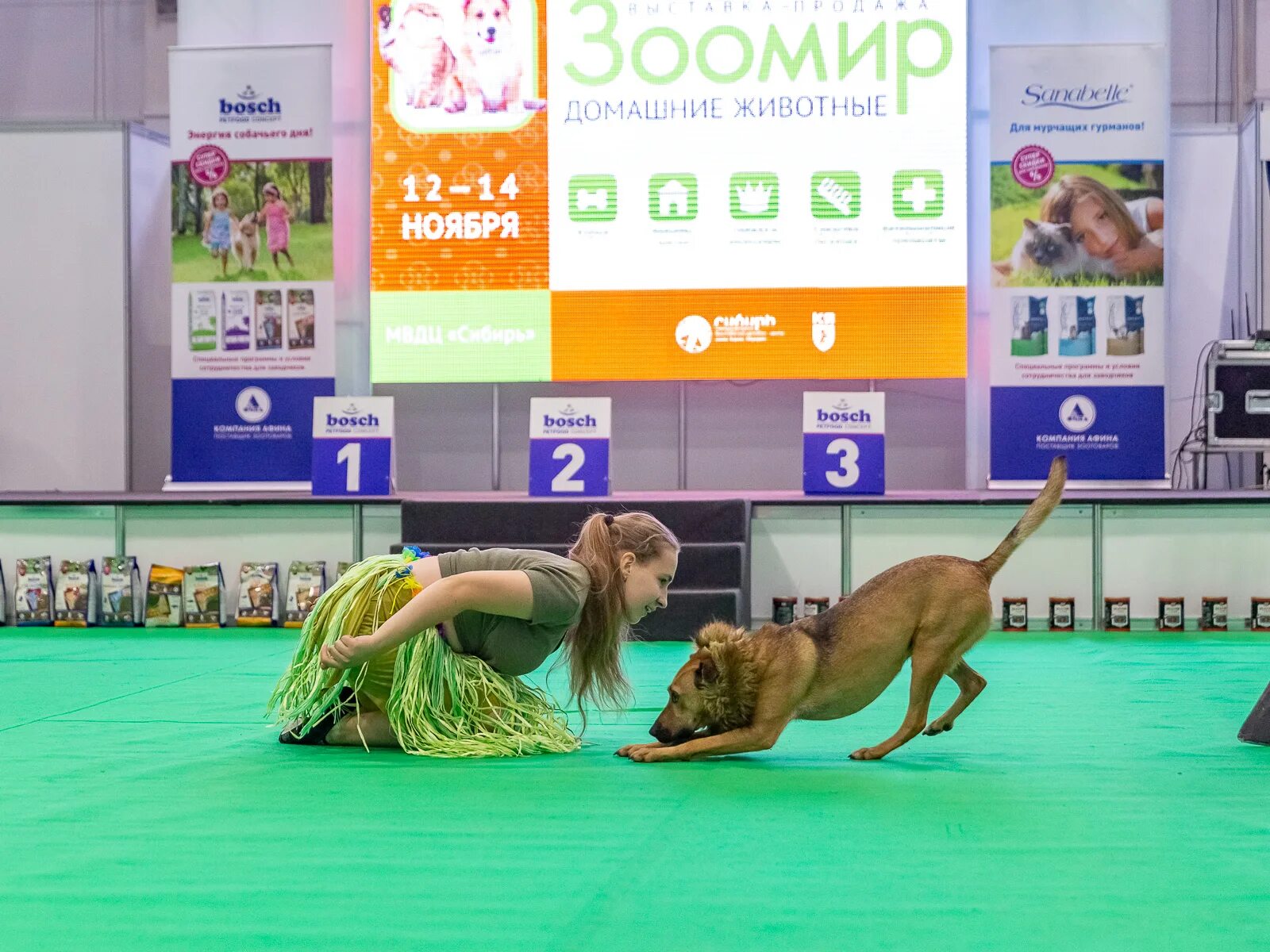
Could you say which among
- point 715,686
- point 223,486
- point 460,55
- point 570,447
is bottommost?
point 715,686

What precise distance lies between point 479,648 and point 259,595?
4.23 m

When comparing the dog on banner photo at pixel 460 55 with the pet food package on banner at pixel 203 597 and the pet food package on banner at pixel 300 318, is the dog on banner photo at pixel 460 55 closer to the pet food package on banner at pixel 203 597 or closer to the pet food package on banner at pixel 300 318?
the pet food package on banner at pixel 300 318

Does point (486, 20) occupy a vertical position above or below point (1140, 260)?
above

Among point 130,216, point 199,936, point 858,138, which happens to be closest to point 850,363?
point 858,138

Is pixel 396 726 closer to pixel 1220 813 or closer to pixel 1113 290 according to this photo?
pixel 1220 813

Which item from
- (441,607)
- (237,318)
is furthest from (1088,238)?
(441,607)

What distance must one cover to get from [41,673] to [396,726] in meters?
2.55

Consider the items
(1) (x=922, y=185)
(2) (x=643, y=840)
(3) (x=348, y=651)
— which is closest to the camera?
(2) (x=643, y=840)

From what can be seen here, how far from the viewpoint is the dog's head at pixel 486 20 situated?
29.0 feet

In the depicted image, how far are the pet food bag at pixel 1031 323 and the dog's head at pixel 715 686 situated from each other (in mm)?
5686

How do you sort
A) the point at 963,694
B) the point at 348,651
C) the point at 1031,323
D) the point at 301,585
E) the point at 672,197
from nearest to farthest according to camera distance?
the point at 348,651 → the point at 963,694 → the point at 301,585 → the point at 1031,323 → the point at 672,197

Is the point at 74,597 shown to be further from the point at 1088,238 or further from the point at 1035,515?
the point at 1088,238

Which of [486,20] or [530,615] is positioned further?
[486,20]

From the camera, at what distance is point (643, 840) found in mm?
2541
